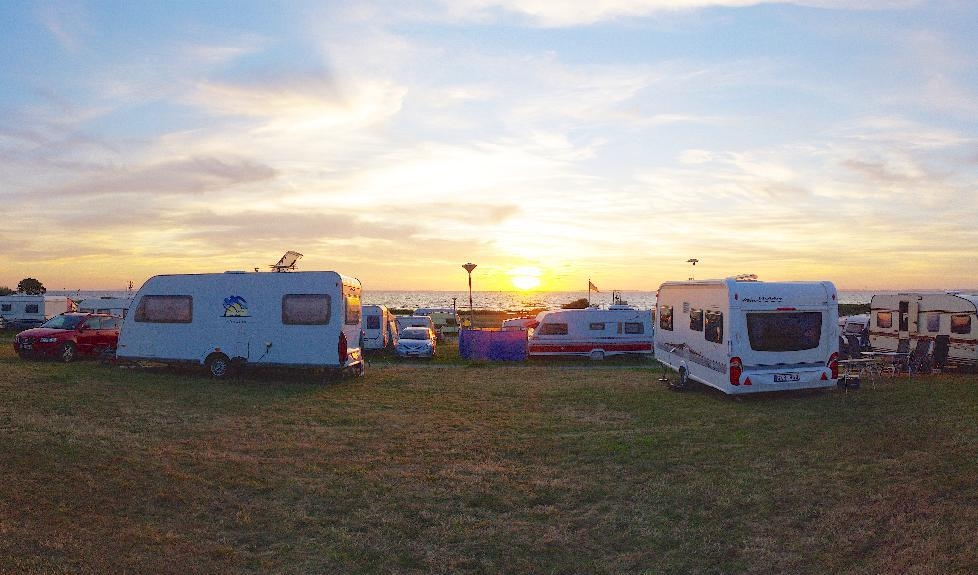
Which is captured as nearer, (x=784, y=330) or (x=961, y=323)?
(x=784, y=330)

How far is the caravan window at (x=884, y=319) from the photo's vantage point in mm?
24172

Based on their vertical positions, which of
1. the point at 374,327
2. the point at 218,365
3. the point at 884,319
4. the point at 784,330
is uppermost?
the point at 884,319

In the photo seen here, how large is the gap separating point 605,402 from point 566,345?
39.8 ft

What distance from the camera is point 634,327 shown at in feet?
94.8

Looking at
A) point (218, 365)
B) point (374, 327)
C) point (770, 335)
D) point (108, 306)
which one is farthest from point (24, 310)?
point (770, 335)

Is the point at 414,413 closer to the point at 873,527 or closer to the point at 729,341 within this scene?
the point at 729,341

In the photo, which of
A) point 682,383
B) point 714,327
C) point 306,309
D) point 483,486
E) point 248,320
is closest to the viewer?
point 483,486

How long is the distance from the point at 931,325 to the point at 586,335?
12322mm

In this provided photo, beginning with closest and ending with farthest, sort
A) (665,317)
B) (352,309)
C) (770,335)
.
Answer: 1. (770,335)
2. (665,317)
3. (352,309)

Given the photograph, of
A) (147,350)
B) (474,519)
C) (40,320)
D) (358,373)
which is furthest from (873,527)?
(40,320)

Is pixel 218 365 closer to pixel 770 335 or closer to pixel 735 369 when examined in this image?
pixel 735 369

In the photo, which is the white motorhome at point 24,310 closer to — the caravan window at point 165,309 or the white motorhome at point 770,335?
the caravan window at point 165,309

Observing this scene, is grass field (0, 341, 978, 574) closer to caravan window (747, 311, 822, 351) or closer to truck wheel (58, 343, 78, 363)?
caravan window (747, 311, 822, 351)

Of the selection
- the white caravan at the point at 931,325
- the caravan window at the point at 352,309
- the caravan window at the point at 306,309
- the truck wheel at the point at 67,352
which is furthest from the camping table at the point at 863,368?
the truck wheel at the point at 67,352
